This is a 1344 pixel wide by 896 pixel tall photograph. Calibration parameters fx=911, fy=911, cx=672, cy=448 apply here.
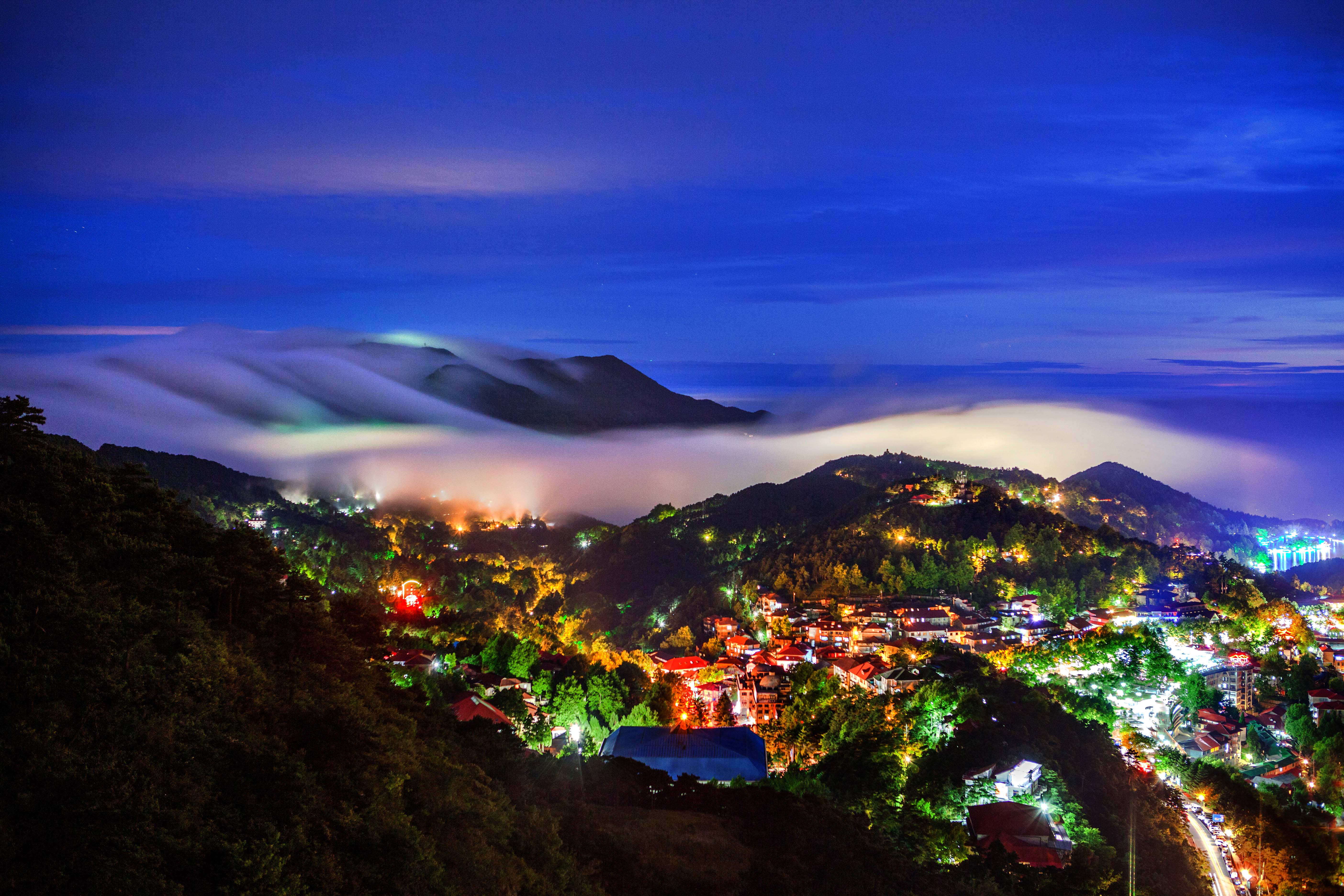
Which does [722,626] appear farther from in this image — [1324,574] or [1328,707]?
[1324,574]

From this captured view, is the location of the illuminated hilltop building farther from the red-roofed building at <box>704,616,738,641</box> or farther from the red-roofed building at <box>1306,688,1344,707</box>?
the red-roofed building at <box>704,616,738,641</box>

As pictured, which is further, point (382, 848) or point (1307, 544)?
point (1307, 544)

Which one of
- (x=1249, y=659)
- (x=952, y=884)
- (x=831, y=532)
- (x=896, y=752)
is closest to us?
(x=952, y=884)

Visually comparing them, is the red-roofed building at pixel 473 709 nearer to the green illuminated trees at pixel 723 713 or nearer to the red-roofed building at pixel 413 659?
the red-roofed building at pixel 413 659

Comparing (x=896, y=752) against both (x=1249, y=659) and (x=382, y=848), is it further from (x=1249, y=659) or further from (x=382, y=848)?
(x=1249, y=659)

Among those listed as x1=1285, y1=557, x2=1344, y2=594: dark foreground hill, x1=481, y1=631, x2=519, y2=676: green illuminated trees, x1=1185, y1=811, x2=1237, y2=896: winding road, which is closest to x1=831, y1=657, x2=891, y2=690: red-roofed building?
x1=1185, y1=811, x2=1237, y2=896: winding road

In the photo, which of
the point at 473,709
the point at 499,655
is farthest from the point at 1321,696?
the point at 473,709

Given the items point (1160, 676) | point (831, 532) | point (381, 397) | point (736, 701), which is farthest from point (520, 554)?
point (1160, 676)

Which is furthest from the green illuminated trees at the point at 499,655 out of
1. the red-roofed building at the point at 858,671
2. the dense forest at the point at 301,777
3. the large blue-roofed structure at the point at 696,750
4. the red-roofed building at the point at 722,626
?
the red-roofed building at the point at 722,626

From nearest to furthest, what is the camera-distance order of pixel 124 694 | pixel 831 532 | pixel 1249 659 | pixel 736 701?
pixel 124 694 → pixel 736 701 → pixel 1249 659 → pixel 831 532
